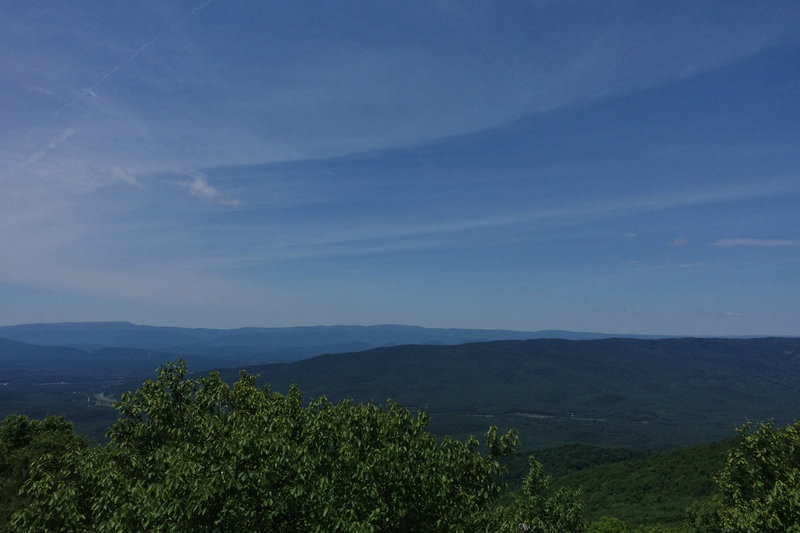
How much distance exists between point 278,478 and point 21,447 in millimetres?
63053

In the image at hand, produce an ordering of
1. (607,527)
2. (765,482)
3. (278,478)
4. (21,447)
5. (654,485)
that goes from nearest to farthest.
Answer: (278,478)
(765,482)
(21,447)
(607,527)
(654,485)

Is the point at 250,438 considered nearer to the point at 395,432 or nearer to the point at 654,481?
the point at 395,432

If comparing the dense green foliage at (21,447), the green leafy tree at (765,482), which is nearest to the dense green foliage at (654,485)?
the green leafy tree at (765,482)

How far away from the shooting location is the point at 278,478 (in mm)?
16156

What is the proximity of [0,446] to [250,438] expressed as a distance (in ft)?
189

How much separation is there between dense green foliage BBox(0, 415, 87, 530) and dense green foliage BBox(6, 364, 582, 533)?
20.6 m

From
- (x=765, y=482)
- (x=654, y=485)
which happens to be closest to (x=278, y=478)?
(x=765, y=482)

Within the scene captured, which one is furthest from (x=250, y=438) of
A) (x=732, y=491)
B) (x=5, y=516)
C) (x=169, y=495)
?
(x=5, y=516)

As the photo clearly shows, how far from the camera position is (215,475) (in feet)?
49.0

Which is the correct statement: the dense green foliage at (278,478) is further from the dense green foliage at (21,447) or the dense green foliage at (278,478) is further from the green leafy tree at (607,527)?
the green leafy tree at (607,527)

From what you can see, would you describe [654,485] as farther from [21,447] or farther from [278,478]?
[278,478]

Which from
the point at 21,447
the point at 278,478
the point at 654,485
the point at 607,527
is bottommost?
the point at 654,485

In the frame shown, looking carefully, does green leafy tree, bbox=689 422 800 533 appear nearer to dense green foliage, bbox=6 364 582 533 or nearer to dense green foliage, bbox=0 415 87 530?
dense green foliage, bbox=6 364 582 533

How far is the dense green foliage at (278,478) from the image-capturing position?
14781 millimetres
